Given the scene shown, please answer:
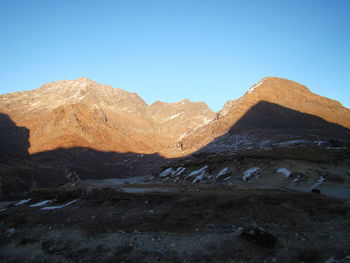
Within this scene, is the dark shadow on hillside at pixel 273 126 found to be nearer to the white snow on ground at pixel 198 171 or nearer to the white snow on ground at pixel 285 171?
the white snow on ground at pixel 198 171

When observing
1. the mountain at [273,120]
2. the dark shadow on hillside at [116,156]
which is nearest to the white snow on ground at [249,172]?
the dark shadow on hillside at [116,156]

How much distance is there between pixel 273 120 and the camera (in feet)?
511

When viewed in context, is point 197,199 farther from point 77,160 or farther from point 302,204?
point 77,160

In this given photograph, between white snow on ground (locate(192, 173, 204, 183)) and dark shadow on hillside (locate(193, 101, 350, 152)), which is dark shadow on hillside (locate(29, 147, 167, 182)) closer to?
dark shadow on hillside (locate(193, 101, 350, 152))

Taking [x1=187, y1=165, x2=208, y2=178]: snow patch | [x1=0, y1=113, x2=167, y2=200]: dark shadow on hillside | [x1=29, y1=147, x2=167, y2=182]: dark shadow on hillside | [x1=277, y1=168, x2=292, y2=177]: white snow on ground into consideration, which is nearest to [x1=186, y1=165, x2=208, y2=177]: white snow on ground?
[x1=187, y1=165, x2=208, y2=178]: snow patch

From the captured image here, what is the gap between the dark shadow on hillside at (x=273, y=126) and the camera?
126688mm

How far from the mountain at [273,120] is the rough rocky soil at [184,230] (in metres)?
92.5

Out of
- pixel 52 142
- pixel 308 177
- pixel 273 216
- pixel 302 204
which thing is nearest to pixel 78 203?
pixel 273 216

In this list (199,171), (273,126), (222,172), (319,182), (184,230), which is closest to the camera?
(184,230)

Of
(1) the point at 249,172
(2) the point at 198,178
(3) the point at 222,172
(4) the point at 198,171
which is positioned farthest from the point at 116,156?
(1) the point at 249,172

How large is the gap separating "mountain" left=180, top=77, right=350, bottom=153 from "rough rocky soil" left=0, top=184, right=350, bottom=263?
92.5 m

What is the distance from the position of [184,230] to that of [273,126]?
14342 centimetres

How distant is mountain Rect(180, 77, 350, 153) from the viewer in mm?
130625

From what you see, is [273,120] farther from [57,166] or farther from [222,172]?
[57,166]
